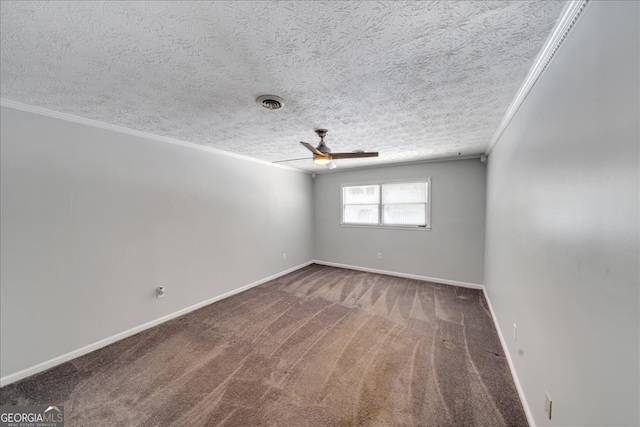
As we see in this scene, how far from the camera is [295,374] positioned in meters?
2.07

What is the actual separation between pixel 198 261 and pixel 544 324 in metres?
3.79

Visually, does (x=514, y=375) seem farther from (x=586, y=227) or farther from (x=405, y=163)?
(x=405, y=163)

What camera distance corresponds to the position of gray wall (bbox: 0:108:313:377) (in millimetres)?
2023

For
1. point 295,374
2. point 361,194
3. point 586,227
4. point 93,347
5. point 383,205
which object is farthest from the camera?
point 361,194

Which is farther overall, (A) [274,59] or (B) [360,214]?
(B) [360,214]

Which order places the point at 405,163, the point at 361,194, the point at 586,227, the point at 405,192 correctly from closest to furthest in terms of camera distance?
the point at 586,227
the point at 405,163
the point at 405,192
the point at 361,194

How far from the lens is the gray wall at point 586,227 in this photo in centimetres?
76

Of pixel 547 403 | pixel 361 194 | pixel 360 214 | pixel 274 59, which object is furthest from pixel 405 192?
pixel 274 59

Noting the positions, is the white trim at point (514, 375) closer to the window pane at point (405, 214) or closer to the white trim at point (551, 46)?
the window pane at point (405, 214)

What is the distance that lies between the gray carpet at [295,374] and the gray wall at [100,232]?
1.21ft

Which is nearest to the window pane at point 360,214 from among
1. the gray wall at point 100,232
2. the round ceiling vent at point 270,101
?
the gray wall at point 100,232

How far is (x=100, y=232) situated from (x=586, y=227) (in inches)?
152

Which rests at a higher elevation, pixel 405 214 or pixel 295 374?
pixel 405 214

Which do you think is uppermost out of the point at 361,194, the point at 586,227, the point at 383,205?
the point at 361,194
